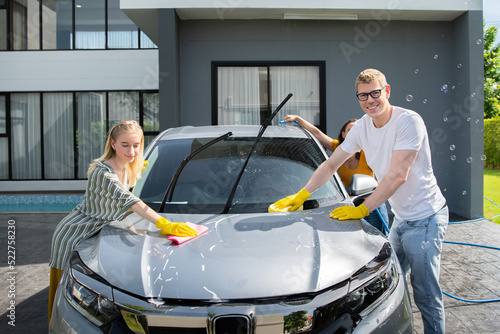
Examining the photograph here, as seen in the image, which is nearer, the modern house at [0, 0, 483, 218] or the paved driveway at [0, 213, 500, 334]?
the paved driveway at [0, 213, 500, 334]

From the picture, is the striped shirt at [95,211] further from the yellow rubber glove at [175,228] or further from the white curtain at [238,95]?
the white curtain at [238,95]

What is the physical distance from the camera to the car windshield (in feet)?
8.20

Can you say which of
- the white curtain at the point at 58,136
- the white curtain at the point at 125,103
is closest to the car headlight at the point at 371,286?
the white curtain at the point at 125,103

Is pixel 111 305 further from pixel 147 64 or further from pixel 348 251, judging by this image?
pixel 147 64

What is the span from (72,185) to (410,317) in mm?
12747

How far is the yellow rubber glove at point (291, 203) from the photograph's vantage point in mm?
2379

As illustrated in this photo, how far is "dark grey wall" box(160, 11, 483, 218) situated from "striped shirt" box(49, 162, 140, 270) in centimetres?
504

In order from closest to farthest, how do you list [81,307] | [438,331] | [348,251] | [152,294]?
1. [152,294]
2. [81,307]
3. [348,251]
4. [438,331]

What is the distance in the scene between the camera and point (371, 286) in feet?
5.85

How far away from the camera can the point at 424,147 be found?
2.39 metres

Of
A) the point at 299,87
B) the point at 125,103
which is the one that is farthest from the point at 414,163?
the point at 125,103

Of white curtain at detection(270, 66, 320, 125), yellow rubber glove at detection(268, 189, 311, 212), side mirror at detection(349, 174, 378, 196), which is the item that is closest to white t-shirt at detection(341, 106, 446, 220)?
side mirror at detection(349, 174, 378, 196)

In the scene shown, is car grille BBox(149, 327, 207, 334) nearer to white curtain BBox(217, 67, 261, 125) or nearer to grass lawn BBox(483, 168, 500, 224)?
white curtain BBox(217, 67, 261, 125)

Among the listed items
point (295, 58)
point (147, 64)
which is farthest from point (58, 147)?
point (295, 58)
